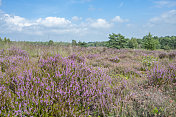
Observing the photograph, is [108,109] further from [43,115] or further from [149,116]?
[43,115]

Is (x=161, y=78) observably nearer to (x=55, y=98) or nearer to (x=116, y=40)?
(x=55, y=98)

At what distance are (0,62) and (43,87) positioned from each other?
3654mm

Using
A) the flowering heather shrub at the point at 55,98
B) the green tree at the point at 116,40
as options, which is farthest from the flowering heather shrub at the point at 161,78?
the green tree at the point at 116,40

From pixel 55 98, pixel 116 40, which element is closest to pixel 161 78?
pixel 55 98

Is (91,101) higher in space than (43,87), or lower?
lower

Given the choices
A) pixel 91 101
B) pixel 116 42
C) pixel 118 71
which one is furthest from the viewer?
pixel 116 42

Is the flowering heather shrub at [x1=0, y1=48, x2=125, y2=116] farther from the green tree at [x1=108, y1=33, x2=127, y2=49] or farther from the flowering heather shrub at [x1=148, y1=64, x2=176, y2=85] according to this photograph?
the green tree at [x1=108, y1=33, x2=127, y2=49]

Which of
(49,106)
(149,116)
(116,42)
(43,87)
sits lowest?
(149,116)

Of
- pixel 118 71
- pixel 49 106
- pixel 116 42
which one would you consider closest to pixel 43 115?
pixel 49 106

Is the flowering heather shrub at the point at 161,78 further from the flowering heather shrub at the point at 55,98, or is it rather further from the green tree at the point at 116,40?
the green tree at the point at 116,40

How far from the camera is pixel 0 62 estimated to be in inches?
198

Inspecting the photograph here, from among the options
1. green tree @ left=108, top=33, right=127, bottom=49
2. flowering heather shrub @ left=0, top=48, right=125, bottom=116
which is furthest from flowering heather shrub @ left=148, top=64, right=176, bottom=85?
green tree @ left=108, top=33, right=127, bottom=49

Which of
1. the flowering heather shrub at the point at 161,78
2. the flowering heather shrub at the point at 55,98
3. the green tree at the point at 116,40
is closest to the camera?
the flowering heather shrub at the point at 55,98

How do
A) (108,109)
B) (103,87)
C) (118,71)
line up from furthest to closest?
(118,71) < (103,87) < (108,109)
